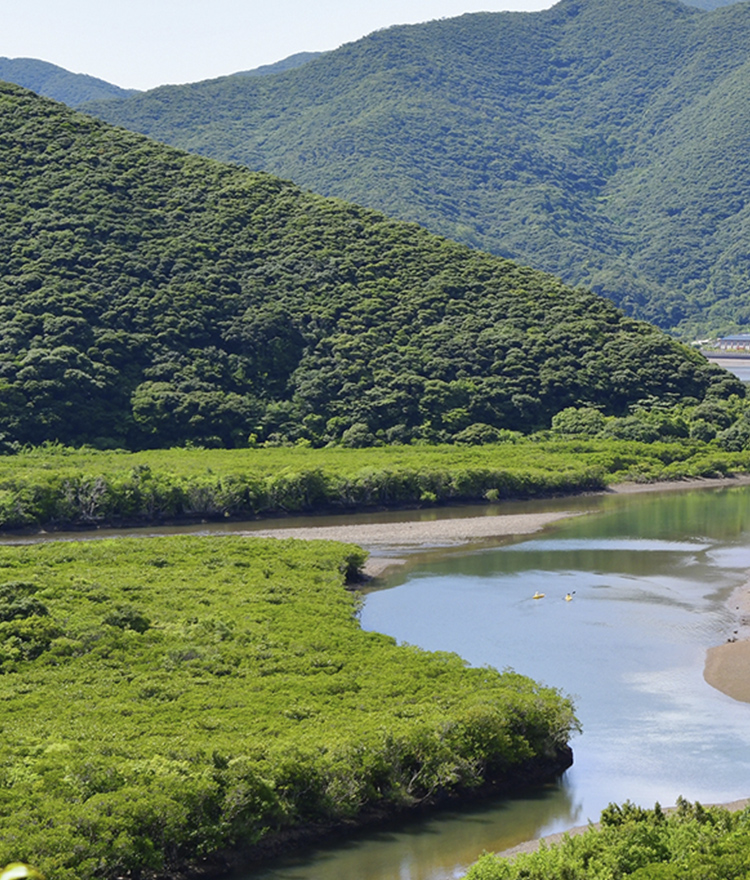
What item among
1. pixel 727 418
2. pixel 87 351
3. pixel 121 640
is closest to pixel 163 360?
pixel 87 351

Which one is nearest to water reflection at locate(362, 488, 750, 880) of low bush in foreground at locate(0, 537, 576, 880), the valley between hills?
the valley between hills

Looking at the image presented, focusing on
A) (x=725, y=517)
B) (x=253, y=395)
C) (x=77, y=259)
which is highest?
(x=77, y=259)

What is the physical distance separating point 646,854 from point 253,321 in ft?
329

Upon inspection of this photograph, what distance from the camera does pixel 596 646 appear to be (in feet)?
165

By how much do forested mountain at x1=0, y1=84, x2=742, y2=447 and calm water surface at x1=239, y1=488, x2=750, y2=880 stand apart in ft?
104

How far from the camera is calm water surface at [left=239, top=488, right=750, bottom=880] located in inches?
1271

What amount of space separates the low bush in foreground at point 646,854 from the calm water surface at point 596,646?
450 centimetres

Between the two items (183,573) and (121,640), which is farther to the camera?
(183,573)

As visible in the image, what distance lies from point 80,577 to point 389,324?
75.8 m

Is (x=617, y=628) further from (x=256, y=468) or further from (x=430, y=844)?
(x=256, y=468)

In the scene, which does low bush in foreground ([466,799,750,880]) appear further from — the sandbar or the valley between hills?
the sandbar

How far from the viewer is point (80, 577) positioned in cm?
5131

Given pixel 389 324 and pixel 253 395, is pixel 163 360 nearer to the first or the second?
pixel 253 395

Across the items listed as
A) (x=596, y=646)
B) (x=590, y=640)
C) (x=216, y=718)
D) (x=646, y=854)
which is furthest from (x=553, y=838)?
(x=590, y=640)
